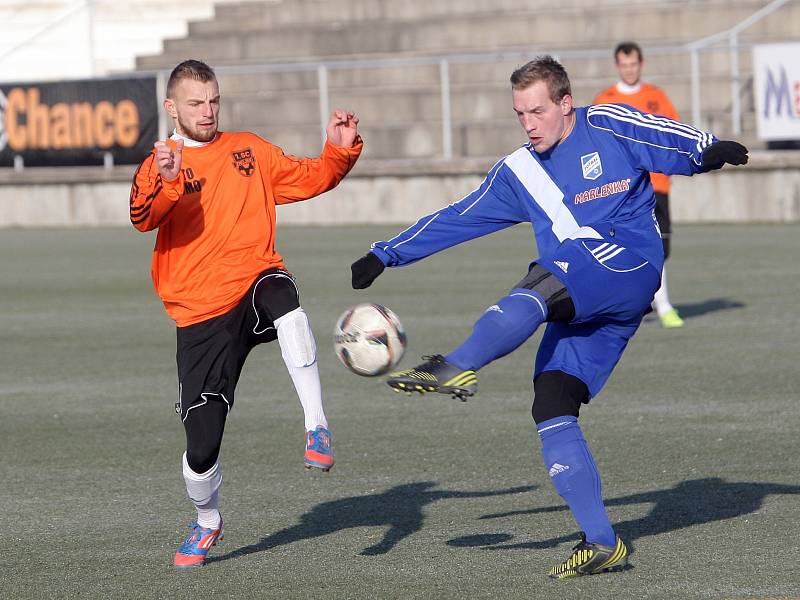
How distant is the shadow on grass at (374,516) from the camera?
251 inches

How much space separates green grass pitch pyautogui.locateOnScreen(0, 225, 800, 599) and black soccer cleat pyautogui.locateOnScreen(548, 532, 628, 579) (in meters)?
0.05

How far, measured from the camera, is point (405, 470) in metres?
7.82

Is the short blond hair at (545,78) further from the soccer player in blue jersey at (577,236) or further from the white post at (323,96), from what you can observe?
the white post at (323,96)

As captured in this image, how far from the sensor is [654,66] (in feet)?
77.4

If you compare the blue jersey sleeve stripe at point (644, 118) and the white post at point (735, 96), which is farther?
the white post at point (735, 96)

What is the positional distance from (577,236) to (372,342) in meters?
0.85

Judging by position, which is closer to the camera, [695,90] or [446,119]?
[695,90]

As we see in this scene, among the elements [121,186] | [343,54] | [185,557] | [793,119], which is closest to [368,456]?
[185,557]

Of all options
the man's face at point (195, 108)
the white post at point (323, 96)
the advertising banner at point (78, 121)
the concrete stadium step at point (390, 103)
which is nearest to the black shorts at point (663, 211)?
the man's face at point (195, 108)

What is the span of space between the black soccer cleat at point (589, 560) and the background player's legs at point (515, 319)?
2.67 feet

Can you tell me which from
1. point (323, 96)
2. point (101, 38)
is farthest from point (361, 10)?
point (101, 38)

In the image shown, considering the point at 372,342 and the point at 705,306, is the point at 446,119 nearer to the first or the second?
the point at 705,306

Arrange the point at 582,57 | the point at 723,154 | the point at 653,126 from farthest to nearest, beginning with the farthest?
the point at 582,57 → the point at 653,126 → the point at 723,154

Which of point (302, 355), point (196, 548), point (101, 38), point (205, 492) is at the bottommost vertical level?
point (196, 548)
